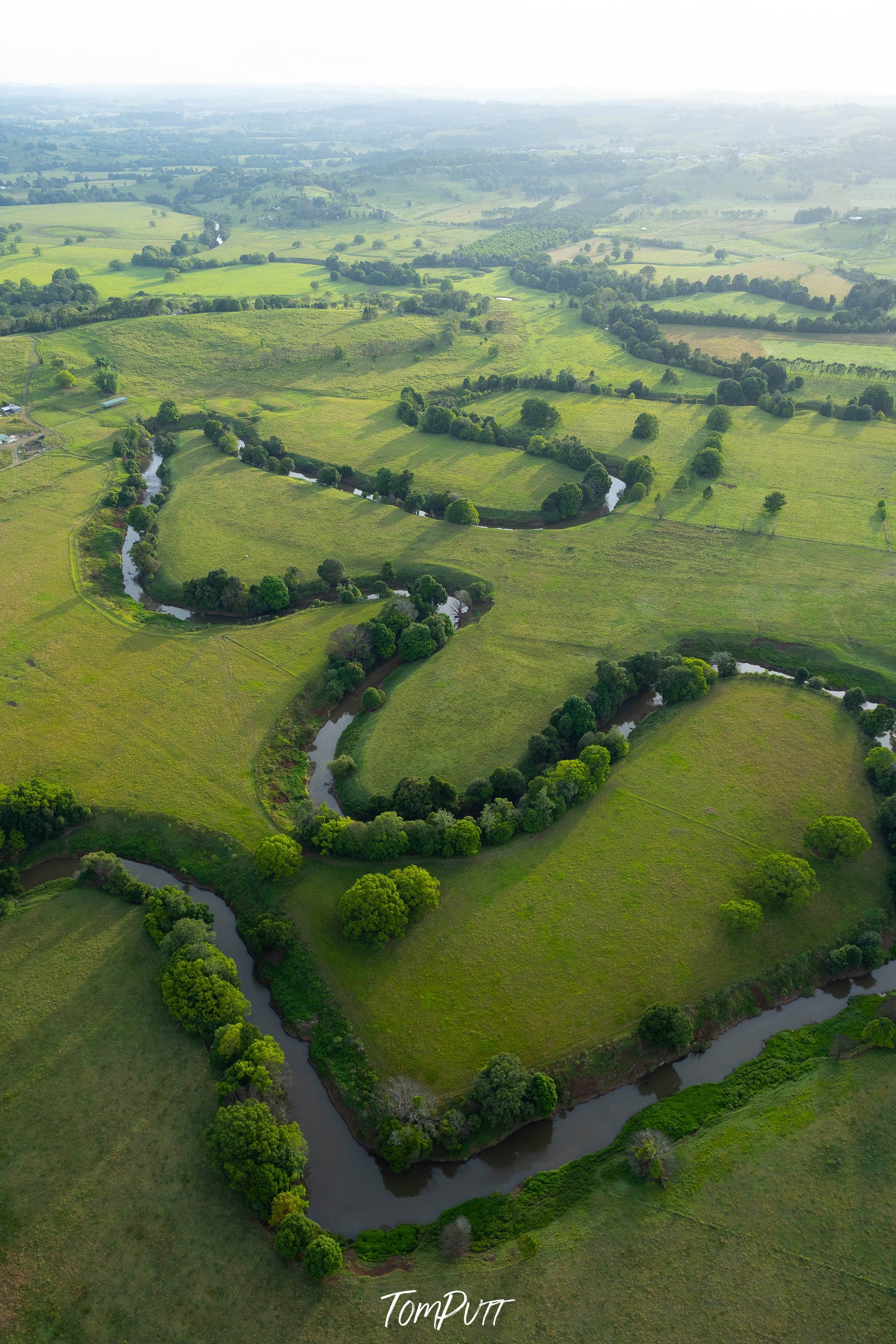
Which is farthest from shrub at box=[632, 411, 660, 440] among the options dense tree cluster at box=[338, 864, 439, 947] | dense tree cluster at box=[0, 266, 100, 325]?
dense tree cluster at box=[0, 266, 100, 325]

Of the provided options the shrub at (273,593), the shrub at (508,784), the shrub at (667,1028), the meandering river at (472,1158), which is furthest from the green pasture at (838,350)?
the shrub at (667,1028)

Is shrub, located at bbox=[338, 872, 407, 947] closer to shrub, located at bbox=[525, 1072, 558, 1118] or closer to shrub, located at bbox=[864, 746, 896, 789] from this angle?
shrub, located at bbox=[525, 1072, 558, 1118]

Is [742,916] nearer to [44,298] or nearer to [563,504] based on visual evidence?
[563,504]

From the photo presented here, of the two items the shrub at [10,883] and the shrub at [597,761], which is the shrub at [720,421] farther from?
the shrub at [10,883]

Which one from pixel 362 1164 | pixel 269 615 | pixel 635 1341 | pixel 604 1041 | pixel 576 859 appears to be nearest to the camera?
pixel 635 1341

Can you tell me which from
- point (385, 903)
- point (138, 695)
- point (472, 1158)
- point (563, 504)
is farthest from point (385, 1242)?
point (563, 504)

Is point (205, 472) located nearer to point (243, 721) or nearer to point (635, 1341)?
point (243, 721)

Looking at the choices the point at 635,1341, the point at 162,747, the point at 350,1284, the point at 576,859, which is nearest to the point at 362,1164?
the point at 350,1284

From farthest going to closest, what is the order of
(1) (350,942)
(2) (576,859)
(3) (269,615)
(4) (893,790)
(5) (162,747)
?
1. (3) (269,615)
2. (5) (162,747)
3. (4) (893,790)
4. (2) (576,859)
5. (1) (350,942)
